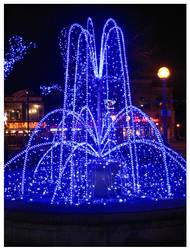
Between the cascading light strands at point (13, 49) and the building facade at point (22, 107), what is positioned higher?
the cascading light strands at point (13, 49)

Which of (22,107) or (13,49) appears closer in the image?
(13,49)

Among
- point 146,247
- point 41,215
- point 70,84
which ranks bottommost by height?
point 146,247

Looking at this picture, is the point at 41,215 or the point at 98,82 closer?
the point at 41,215

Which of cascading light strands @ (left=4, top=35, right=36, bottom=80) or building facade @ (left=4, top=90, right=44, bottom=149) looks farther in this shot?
building facade @ (left=4, top=90, right=44, bottom=149)

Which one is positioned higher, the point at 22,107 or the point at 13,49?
the point at 13,49

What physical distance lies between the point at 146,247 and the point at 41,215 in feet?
6.12

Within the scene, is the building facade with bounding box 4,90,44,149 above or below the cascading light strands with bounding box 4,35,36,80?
below

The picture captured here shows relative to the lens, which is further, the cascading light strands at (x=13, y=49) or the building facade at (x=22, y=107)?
the building facade at (x=22, y=107)

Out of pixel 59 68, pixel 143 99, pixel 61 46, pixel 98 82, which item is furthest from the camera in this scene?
pixel 143 99

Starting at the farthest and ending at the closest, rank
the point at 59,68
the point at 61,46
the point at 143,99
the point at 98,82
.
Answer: the point at 143,99 < the point at 59,68 < the point at 61,46 < the point at 98,82

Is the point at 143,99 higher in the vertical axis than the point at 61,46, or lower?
lower

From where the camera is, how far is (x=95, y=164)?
23.1 feet

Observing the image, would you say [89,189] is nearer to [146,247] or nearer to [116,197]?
[116,197]

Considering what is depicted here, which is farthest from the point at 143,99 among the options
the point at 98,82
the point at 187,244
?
the point at 187,244
